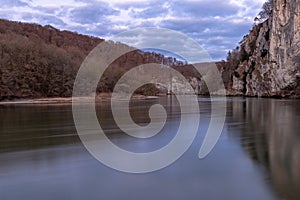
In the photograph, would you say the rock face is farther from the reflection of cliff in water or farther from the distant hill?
the reflection of cliff in water

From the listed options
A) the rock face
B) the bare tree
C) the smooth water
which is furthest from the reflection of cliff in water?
the bare tree

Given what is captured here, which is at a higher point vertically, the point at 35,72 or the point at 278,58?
the point at 278,58

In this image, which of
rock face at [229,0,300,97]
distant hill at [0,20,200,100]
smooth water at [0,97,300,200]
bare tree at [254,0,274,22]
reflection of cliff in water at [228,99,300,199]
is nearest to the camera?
smooth water at [0,97,300,200]

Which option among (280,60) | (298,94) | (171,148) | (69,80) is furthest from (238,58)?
(171,148)

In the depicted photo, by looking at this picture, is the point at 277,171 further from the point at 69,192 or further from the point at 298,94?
the point at 298,94

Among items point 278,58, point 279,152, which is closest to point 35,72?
point 278,58

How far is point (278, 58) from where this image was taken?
6700 cm

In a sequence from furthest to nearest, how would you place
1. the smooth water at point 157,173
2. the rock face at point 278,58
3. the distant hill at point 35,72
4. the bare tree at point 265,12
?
the bare tree at point 265,12 < the rock face at point 278,58 < the distant hill at point 35,72 < the smooth water at point 157,173

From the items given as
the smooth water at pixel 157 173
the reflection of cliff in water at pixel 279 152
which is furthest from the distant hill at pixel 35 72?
the reflection of cliff in water at pixel 279 152

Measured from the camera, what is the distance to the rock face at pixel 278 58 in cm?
6122

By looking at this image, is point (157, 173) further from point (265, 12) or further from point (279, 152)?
point (265, 12)

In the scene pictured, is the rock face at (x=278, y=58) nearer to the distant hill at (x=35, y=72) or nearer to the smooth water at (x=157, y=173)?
the distant hill at (x=35, y=72)

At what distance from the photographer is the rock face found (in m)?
61.2

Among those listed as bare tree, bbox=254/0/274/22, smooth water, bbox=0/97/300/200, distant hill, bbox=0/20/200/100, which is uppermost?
bare tree, bbox=254/0/274/22
